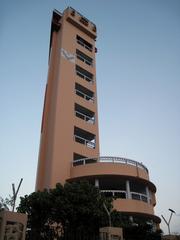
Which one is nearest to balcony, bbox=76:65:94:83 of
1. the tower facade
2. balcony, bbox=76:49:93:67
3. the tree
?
the tower facade

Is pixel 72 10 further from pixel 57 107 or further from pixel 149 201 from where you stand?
pixel 149 201

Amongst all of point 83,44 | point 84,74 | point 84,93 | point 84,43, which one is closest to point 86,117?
point 84,93

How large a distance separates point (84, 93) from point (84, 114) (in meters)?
2.79

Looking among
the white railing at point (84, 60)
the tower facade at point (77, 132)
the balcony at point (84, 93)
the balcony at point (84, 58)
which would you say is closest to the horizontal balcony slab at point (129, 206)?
the tower facade at point (77, 132)

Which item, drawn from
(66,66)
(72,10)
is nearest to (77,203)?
(66,66)

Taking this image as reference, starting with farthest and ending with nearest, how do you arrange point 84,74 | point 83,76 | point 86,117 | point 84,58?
point 84,58 → point 84,74 → point 83,76 → point 86,117

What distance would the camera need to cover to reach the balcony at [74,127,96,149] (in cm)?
3085

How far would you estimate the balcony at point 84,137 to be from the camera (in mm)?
30847

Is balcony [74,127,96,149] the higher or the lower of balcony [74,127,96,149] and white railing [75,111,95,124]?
the lower

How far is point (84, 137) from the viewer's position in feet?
108

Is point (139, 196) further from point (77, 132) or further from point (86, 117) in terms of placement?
point (86, 117)

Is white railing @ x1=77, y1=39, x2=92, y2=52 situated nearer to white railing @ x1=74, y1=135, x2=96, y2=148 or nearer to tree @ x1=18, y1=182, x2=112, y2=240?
white railing @ x1=74, y1=135, x2=96, y2=148

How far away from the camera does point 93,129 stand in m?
32.1

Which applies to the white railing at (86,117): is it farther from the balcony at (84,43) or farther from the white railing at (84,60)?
the balcony at (84,43)
